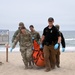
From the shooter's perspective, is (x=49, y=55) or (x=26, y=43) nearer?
(x=49, y=55)

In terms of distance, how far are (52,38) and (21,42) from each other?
109cm

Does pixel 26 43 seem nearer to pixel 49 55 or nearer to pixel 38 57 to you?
pixel 38 57

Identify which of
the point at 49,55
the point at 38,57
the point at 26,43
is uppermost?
the point at 26,43

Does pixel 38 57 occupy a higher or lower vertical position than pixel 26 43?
lower

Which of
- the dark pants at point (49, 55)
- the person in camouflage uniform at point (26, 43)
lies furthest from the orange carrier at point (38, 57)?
the dark pants at point (49, 55)

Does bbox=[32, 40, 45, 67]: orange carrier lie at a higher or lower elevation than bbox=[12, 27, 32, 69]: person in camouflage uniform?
lower

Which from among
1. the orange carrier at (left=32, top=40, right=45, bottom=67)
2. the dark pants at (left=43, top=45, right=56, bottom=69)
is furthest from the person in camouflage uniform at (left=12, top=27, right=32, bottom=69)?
the dark pants at (left=43, top=45, right=56, bottom=69)

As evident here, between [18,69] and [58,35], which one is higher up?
[58,35]

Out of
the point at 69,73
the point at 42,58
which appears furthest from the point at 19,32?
the point at 69,73

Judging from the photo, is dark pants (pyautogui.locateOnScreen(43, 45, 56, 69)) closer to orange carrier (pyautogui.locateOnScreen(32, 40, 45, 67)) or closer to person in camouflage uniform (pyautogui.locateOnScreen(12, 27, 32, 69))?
orange carrier (pyautogui.locateOnScreen(32, 40, 45, 67))

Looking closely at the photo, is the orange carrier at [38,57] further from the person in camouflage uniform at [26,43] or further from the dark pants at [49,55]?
the dark pants at [49,55]

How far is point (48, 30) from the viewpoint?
896 centimetres

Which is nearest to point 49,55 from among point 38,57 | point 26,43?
point 38,57

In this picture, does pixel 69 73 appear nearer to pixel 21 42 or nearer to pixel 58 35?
pixel 58 35
